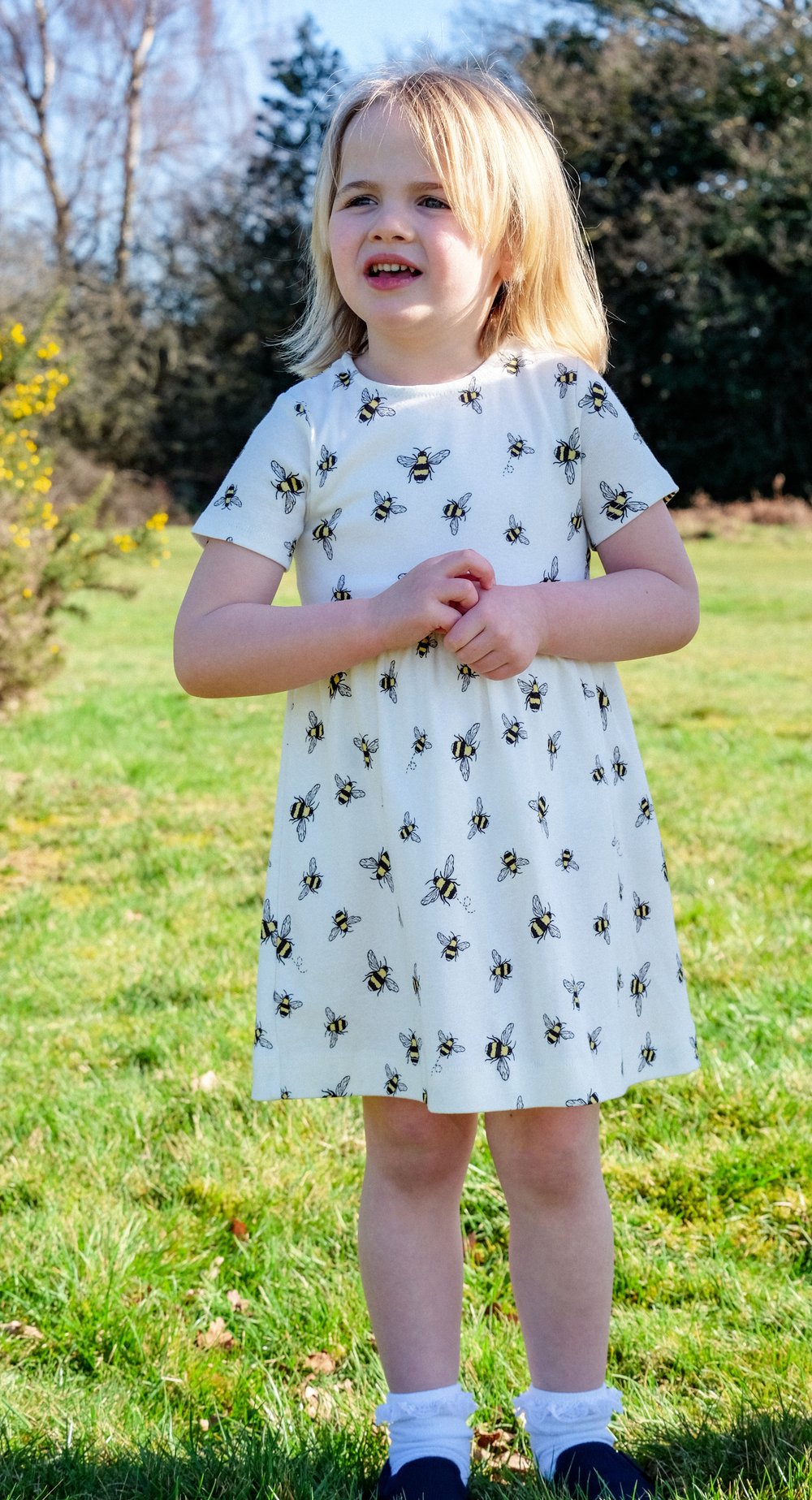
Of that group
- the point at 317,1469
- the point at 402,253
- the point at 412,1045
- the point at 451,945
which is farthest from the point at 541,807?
the point at 317,1469

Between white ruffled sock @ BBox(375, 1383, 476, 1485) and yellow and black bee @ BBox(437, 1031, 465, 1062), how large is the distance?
42 centimetres

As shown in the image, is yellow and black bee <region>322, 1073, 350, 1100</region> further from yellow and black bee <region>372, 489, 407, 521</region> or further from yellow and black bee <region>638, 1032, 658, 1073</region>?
yellow and black bee <region>372, 489, 407, 521</region>

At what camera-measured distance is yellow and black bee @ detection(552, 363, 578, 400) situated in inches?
60.3

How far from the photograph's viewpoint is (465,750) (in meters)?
1.41

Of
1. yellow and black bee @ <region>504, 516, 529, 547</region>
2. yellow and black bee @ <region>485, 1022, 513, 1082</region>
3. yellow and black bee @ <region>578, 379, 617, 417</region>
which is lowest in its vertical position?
yellow and black bee @ <region>485, 1022, 513, 1082</region>

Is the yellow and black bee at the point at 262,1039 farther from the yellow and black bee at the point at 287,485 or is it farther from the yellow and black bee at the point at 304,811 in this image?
the yellow and black bee at the point at 287,485

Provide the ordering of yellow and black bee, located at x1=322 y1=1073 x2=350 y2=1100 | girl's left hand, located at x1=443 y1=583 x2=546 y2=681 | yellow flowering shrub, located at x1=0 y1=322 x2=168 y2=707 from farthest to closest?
yellow flowering shrub, located at x1=0 y1=322 x2=168 y2=707, yellow and black bee, located at x1=322 y1=1073 x2=350 y2=1100, girl's left hand, located at x1=443 y1=583 x2=546 y2=681

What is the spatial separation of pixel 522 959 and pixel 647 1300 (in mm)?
→ 789

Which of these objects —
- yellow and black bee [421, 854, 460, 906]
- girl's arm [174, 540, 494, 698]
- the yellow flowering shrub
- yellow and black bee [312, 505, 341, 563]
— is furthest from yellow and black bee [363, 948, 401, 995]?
the yellow flowering shrub

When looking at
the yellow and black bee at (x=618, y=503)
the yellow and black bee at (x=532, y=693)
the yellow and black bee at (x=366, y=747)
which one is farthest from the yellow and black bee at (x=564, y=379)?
the yellow and black bee at (x=366, y=747)

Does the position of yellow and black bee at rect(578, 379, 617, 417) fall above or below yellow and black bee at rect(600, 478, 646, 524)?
above

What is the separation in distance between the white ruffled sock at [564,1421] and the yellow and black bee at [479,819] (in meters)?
0.65

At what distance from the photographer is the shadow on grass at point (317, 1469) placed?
1.42 meters

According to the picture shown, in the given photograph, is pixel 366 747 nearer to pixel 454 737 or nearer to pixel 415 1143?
pixel 454 737
